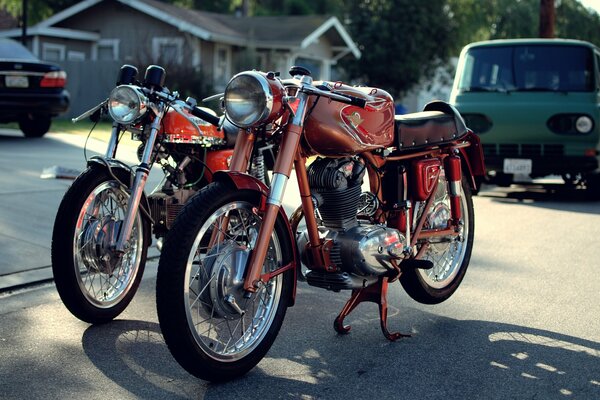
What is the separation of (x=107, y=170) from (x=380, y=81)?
3194 cm

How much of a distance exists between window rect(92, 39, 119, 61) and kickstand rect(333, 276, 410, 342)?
90.6ft

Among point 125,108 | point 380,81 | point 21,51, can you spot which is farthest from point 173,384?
point 380,81

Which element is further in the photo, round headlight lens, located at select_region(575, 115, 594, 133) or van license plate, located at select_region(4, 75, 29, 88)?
van license plate, located at select_region(4, 75, 29, 88)

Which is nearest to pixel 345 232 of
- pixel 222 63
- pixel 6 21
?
pixel 222 63

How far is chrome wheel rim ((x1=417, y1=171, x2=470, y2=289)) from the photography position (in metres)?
5.66

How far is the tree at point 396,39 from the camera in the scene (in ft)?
117

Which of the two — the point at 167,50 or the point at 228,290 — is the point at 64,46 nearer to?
the point at 167,50

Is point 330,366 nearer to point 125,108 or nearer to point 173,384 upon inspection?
point 173,384

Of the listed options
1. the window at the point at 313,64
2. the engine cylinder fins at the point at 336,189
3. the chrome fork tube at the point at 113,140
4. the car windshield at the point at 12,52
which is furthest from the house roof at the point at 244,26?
the engine cylinder fins at the point at 336,189

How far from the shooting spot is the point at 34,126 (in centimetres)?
1562

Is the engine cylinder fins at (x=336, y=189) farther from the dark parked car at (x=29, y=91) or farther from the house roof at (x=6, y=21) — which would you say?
the house roof at (x=6, y=21)

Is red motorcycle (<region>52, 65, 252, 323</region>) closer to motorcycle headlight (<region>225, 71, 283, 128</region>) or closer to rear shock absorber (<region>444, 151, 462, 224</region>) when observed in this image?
motorcycle headlight (<region>225, 71, 283, 128</region>)

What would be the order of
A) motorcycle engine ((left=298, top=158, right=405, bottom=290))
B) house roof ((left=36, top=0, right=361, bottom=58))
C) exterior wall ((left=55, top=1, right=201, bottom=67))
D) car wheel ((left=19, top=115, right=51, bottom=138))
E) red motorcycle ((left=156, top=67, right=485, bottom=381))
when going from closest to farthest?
red motorcycle ((left=156, top=67, right=485, bottom=381)), motorcycle engine ((left=298, top=158, right=405, bottom=290)), car wheel ((left=19, top=115, right=51, bottom=138)), house roof ((left=36, top=0, right=361, bottom=58)), exterior wall ((left=55, top=1, right=201, bottom=67))

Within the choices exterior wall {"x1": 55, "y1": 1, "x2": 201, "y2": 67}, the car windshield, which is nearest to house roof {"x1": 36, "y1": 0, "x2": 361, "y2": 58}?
exterior wall {"x1": 55, "y1": 1, "x2": 201, "y2": 67}
